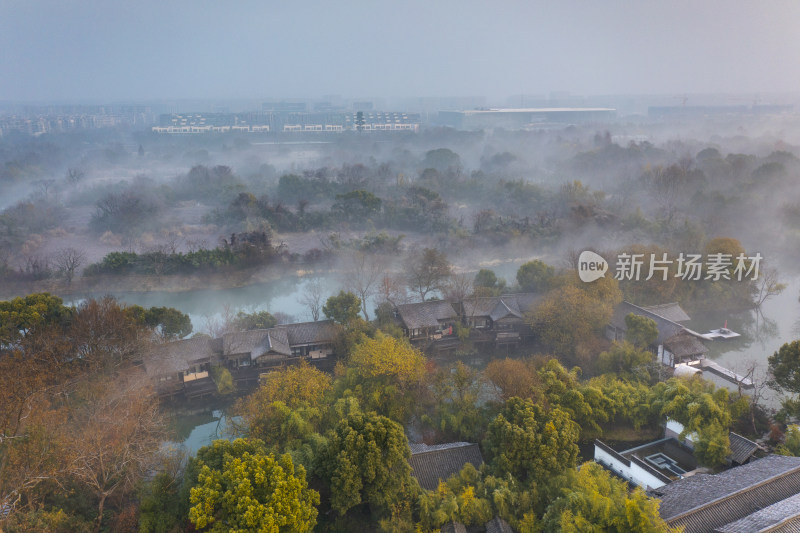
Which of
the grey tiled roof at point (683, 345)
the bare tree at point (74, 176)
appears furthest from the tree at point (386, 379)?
the bare tree at point (74, 176)

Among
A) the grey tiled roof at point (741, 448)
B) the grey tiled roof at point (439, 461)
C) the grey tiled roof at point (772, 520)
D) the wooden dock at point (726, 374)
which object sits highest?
the grey tiled roof at point (772, 520)

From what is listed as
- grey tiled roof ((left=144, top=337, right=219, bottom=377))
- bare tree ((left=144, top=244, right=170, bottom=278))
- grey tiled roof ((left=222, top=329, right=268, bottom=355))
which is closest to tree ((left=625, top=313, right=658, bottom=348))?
grey tiled roof ((left=222, top=329, right=268, bottom=355))

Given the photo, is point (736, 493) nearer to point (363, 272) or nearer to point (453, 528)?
point (453, 528)

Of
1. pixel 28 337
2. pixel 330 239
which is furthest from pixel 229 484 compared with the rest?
pixel 330 239

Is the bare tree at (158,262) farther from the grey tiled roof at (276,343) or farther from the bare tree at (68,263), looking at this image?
the grey tiled roof at (276,343)

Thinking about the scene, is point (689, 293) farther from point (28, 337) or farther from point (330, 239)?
point (28, 337)

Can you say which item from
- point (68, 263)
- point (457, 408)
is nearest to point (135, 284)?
point (68, 263)
